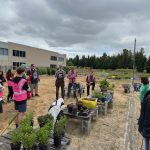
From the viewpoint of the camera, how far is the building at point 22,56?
37.1 m

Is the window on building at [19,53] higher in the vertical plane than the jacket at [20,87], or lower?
higher

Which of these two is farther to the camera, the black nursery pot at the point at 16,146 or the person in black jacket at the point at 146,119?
the person in black jacket at the point at 146,119

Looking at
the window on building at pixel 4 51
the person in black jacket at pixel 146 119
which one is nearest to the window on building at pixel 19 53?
the window on building at pixel 4 51

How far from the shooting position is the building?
1462 inches

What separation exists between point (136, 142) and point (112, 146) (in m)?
0.75

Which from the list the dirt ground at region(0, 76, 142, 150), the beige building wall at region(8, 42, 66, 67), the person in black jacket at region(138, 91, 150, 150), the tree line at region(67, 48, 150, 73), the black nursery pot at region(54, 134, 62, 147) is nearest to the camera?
the person in black jacket at region(138, 91, 150, 150)

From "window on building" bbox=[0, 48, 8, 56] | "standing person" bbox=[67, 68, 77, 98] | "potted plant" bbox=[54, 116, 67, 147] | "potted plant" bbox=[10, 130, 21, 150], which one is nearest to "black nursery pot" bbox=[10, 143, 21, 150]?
"potted plant" bbox=[10, 130, 21, 150]

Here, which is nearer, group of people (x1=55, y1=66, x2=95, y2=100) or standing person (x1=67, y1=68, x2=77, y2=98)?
group of people (x1=55, y1=66, x2=95, y2=100)

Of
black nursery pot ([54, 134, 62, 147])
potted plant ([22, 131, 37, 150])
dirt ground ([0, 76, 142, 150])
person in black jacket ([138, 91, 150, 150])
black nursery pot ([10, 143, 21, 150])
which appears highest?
person in black jacket ([138, 91, 150, 150])

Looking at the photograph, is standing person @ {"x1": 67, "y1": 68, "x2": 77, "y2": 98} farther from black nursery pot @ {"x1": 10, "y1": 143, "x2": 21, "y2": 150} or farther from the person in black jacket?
black nursery pot @ {"x1": 10, "y1": 143, "x2": 21, "y2": 150}

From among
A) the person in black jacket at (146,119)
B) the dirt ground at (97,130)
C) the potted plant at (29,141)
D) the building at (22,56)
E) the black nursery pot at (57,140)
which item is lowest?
the dirt ground at (97,130)

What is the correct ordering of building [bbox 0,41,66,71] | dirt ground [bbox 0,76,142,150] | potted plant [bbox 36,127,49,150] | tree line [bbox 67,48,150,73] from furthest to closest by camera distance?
tree line [bbox 67,48,150,73] → building [bbox 0,41,66,71] → dirt ground [bbox 0,76,142,150] → potted plant [bbox 36,127,49,150]

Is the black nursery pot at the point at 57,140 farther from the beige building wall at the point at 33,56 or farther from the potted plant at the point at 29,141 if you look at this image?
the beige building wall at the point at 33,56

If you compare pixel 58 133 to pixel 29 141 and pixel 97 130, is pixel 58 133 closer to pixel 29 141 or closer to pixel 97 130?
pixel 29 141
